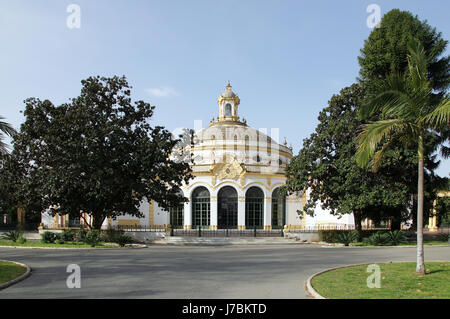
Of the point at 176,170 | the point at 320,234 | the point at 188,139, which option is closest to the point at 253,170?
the point at 188,139

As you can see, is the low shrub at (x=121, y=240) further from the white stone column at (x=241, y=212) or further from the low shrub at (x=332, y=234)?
the white stone column at (x=241, y=212)

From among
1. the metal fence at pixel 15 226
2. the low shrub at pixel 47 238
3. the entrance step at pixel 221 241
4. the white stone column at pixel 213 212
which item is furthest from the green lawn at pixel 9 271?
the white stone column at pixel 213 212

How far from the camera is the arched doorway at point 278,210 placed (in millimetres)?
42844

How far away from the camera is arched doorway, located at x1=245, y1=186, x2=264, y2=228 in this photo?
41875mm

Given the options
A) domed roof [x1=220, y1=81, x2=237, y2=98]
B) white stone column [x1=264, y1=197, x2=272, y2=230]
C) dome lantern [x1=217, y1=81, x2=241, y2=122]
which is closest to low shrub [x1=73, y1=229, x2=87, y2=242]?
white stone column [x1=264, y1=197, x2=272, y2=230]

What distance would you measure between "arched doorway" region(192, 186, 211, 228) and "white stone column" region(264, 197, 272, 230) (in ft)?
19.3

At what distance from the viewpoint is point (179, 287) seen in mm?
10344

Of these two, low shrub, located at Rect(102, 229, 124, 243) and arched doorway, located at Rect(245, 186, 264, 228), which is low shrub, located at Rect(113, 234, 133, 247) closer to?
low shrub, located at Rect(102, 229, 124, 243)

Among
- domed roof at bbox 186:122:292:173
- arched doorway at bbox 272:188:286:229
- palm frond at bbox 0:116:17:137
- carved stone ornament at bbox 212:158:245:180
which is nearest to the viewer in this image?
palm frond at bbox 0:116:17:137

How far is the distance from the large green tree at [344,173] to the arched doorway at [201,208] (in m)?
13.3

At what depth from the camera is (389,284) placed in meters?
10.2

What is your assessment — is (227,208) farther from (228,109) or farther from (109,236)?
(228,109)
